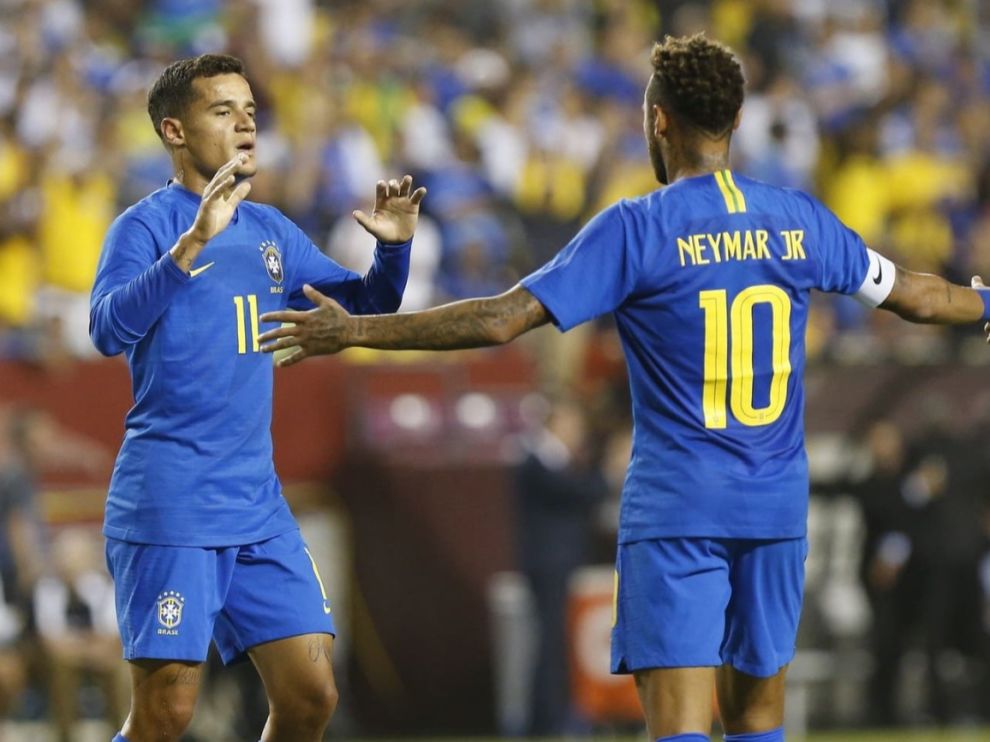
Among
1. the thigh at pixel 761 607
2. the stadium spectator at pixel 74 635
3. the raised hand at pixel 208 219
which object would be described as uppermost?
the raised hand at pixel 208 219

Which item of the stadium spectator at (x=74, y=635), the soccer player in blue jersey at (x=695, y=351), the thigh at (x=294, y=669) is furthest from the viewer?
the stadium spectator at (x=74, y=635)

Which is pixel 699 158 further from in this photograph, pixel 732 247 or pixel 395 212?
pixel 395 212

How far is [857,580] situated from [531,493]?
2.13 meters

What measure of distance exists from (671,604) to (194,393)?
1474 millimetres

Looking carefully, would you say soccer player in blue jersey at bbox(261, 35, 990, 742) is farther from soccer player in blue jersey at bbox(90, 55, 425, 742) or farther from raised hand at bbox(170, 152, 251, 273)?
soccer player in blue jersey at bbox(90, 55, 425, 742)

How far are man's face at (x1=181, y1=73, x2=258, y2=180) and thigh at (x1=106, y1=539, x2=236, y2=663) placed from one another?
1.12 meters

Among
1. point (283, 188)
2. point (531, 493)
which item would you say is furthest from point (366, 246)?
point (531, 493)

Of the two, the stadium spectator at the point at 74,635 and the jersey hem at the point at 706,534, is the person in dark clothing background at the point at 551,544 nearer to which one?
the stadium spectator at the point at 74,635

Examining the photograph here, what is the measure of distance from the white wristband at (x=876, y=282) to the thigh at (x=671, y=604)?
2.89ft

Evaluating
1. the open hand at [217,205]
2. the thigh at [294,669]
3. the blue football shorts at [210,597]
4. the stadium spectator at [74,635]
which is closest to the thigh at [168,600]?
the blue football shorts at [210,597]

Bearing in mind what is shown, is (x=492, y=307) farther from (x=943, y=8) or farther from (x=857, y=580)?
(x=943, y=8)

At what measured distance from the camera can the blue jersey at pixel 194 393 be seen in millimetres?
5332

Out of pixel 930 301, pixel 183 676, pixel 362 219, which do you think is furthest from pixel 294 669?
pixel 930 301

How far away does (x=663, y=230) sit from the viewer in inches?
200
